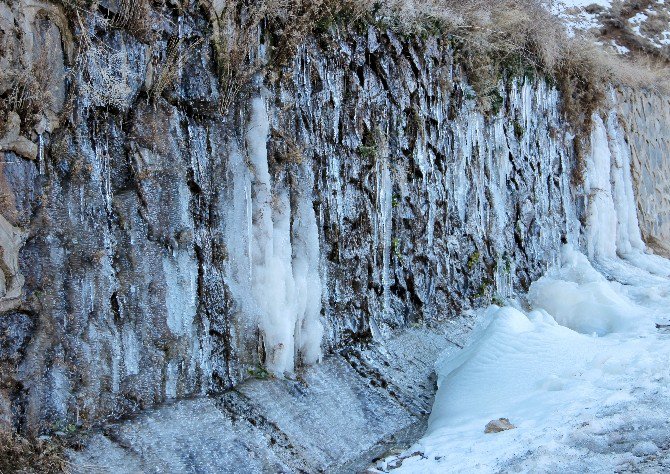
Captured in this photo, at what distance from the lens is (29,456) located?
3.98 metres

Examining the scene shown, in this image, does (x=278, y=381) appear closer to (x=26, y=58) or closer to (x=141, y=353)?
(x=141, y=353)

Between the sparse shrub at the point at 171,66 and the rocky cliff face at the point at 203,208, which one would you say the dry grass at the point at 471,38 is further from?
the sparse shrub at the point at 171,66

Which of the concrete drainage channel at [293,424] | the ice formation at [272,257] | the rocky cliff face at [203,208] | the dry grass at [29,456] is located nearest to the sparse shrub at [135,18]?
the rocky cliff face at [203,208]

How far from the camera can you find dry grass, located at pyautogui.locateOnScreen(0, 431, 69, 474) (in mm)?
3883

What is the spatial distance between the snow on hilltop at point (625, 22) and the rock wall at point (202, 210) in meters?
9.05

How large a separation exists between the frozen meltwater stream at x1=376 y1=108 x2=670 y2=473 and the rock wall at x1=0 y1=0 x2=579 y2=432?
93cm

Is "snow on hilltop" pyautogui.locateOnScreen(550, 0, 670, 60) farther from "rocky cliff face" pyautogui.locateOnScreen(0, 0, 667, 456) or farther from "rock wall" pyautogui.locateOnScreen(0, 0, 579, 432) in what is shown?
"rock wall" pyautogui.locateOnScreen(0, 0, 579, 432)

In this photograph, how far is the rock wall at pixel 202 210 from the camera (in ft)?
14.1

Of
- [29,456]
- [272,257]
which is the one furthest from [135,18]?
[29,456]

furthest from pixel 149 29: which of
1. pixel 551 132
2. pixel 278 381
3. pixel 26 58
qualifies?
pixel 551 132

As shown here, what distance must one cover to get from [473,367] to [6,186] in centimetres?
388

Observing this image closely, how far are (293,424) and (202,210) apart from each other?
160cm

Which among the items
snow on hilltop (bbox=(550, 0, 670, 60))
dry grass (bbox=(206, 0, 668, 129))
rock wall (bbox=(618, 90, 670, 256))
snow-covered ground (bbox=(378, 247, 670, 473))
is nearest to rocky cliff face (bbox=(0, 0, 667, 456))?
dry grass (bbox=(206, 0, 668, 129))

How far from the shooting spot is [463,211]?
7918 mm
